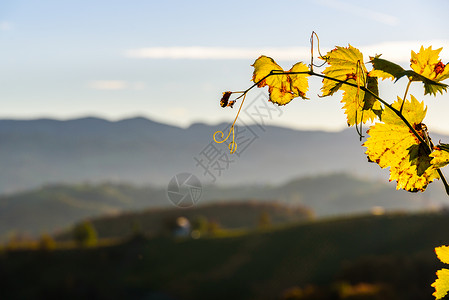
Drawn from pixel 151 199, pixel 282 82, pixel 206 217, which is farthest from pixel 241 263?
pixel 151 199

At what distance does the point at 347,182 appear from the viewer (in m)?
193

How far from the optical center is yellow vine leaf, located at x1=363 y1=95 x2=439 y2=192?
126 cm

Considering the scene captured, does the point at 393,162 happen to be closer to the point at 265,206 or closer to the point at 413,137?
the point at 413,137

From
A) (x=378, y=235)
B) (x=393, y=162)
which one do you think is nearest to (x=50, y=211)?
(x=378, y=235)

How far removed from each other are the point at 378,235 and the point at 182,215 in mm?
35147

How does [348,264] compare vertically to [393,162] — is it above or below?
below

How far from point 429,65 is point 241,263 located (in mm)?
37542

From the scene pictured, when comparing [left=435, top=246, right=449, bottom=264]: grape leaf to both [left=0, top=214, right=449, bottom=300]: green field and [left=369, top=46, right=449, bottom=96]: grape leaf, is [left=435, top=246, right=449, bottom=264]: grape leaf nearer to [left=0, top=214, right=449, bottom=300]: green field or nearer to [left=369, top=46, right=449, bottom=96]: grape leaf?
[left=369, top=46, right=449, bottom=96]: grape leaf

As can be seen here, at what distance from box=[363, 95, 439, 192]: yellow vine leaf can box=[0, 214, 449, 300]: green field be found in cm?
2724

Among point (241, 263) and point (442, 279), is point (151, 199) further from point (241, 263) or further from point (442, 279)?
point (442, 279)

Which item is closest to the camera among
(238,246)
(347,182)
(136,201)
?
(238,246)

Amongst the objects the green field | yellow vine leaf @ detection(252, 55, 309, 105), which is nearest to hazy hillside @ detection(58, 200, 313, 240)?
the green field

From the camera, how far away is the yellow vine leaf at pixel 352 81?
130cm

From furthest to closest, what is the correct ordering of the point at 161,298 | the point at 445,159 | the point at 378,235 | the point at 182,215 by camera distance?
the point at 182,215 < the point at 378,235 < the point at 161,298 < the point at 445,159
